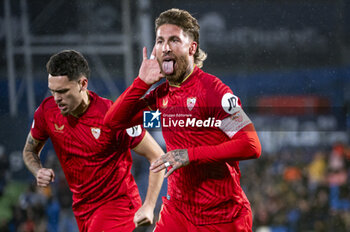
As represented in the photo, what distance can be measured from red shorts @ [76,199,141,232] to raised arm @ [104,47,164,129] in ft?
1.59

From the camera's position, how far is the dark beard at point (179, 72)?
2.16 metres

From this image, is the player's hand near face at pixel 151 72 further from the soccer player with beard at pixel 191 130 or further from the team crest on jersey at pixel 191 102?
the team crest on jersey at pixel 191 102

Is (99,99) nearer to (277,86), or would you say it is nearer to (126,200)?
(126,200)

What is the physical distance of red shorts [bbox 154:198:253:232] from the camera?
84.0 inches

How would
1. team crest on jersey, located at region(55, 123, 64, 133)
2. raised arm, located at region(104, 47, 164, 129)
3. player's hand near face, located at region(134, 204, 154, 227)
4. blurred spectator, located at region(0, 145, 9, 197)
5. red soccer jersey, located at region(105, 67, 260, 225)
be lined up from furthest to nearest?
blurred spectator, located at region(0, 145, 9, 197), team crest on jersey, located at region(55, 123, 64, 133), player's hand near face, located at region(134, 204, 154, 227), raised arm, located at region(104, 47, 164, 129), red soccer jersey, located at region(105, 67, 260, 225)

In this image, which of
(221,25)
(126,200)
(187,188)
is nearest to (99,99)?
(126,200)

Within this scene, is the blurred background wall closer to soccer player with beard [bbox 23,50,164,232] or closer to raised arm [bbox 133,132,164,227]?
soccer player with beard [bbox 23,50,164,232]

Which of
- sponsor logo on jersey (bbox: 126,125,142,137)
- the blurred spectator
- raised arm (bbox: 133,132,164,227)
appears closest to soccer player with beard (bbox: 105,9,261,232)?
raised arm (bbox: 133,132,164,227)

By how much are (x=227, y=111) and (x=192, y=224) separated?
56 centimetres

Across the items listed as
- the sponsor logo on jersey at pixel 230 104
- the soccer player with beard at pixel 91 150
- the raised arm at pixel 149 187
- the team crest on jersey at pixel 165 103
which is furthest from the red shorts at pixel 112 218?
the sponsor logo on jersey at pixel 230 104

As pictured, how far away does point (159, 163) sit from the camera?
1.98m

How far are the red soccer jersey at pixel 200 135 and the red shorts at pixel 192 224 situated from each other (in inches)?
0.9

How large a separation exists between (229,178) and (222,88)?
0.43 m

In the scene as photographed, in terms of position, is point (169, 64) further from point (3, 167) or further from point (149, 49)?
point (3, 167)
